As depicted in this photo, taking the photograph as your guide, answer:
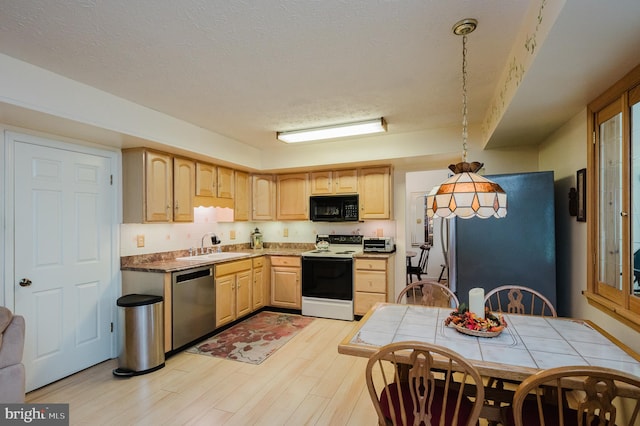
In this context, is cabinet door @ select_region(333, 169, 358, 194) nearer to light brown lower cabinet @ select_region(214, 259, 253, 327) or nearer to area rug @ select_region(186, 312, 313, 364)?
light brown lower cabinet @ select_region(214, 259, 253, 327)

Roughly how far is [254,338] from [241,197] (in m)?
2.01

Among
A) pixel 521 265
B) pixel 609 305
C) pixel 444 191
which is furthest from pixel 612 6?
pixel 521 265

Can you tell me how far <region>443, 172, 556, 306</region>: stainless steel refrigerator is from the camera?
8.84 ft

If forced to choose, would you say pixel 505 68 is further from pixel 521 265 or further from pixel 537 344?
pixel 537 344

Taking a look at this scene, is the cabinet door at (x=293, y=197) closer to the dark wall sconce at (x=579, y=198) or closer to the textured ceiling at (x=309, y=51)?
the textured ceiling at (x=309, y=51)

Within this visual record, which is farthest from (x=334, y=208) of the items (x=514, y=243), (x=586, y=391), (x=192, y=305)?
(x=586, y=391)

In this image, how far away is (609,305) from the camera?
6.32 feet

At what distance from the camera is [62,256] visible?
288cm

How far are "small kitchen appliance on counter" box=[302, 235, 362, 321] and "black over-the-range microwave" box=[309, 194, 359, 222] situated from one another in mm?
498

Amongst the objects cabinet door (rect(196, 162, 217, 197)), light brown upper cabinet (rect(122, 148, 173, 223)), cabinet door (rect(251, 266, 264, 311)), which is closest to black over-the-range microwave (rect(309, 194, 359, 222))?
cabinet door (rect(251, 266, 264, 311))

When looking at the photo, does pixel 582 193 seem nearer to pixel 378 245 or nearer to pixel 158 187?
pixel 378 245

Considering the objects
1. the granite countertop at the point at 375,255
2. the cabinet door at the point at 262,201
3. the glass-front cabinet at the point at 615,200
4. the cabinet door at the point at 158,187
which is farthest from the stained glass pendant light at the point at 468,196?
the cabinet door at the point at 262,201

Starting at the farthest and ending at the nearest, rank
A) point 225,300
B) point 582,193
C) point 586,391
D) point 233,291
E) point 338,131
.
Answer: point 233,291 → point 225,300 → point 338,131 → point 582,193 → point 586,391

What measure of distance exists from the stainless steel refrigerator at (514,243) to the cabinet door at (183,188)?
2.86 meters
